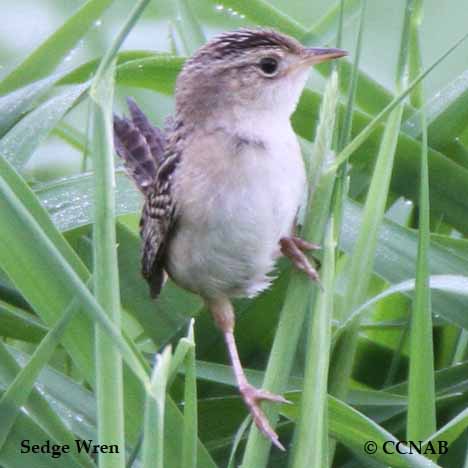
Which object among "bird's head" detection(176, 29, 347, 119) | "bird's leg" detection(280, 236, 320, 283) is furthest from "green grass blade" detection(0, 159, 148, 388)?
"bird's head" detection(176, 29, 347, 119)

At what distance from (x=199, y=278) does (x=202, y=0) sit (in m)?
1.04

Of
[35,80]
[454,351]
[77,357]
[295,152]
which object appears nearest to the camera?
[77,357]

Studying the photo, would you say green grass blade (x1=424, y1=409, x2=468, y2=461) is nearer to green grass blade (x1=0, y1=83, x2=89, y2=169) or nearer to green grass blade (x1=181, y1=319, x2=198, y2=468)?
green grass blade (x1=181, y1=319, x2=198, y2=468)

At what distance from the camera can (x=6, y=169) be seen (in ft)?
6.73

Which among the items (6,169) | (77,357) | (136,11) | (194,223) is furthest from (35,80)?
(136,11)

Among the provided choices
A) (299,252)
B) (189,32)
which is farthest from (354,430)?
(189,32)

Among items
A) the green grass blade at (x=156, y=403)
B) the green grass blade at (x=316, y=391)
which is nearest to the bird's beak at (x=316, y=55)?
the green grass blade at (x=316, y=391)

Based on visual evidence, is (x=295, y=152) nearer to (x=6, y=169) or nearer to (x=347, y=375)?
(x=347, y=375)

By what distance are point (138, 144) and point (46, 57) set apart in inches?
14.2

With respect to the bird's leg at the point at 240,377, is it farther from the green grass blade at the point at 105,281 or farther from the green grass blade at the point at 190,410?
the green grass blade at the point at 105,281

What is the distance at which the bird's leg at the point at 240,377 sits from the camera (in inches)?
73.4

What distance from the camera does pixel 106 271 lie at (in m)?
1.62

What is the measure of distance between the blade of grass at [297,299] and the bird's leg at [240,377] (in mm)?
21

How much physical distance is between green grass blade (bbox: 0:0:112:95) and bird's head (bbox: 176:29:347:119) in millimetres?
406
